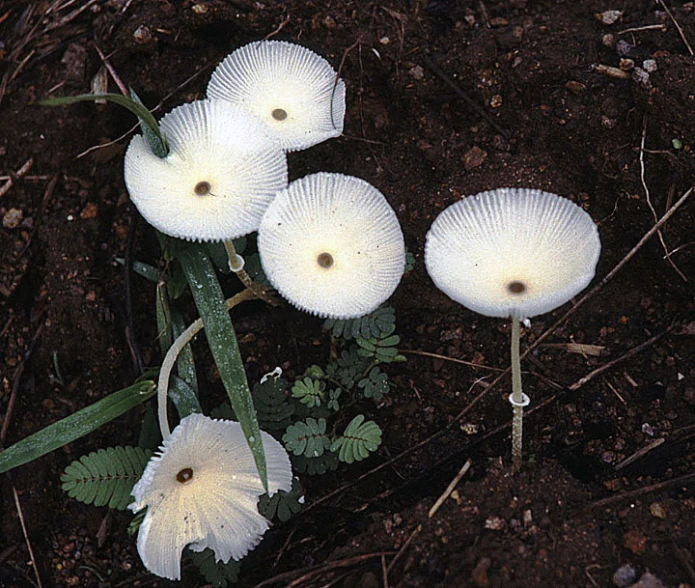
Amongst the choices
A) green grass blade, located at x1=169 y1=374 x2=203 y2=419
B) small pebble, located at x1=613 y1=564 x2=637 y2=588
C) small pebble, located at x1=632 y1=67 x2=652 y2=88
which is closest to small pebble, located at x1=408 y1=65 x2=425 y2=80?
small pebble, located at x1=632 y1=67 x2=652 y2=88

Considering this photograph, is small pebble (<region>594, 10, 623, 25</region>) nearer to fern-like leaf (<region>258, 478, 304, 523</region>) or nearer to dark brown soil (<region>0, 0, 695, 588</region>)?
dark brown soil (<region>0, 0, 695, 588</region>)

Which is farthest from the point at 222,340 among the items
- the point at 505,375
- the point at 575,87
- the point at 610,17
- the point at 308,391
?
the point at 610,17

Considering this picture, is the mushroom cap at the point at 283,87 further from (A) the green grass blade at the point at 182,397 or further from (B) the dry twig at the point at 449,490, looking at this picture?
(B) the dry twig at the point at 449,490

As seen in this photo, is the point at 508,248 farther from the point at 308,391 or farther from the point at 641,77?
the point at 641,77

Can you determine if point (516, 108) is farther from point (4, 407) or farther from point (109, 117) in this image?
point (4, 407)

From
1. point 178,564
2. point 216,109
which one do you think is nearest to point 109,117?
point 216,109

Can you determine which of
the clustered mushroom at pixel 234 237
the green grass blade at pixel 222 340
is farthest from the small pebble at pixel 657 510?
the green grass blade at pixel 222 340
